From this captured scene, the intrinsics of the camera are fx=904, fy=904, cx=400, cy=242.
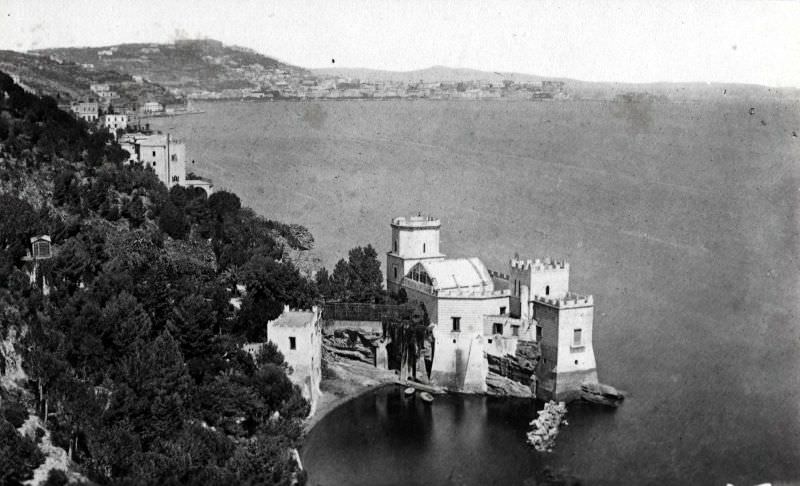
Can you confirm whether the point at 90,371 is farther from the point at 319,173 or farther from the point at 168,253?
the point at 319,173

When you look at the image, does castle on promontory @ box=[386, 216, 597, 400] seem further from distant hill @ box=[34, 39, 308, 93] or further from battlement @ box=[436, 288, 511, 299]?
distant hill @ box=[34, 39, 308, 93]

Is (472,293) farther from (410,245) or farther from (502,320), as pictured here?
(410,245)

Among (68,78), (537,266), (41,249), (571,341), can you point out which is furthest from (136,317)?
(68,78)

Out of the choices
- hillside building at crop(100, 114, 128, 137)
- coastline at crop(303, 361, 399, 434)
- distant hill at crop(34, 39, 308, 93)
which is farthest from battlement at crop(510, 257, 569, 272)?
distant hill at crop(34, 39, 308, 93)

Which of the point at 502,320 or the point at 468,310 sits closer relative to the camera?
the point at 502,320

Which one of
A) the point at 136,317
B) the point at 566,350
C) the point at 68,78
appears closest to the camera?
the point at 136,317

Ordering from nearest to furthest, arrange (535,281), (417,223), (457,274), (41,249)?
1. (41,249)
2. (535,281)
3. (457,274)
4. (417,223)
